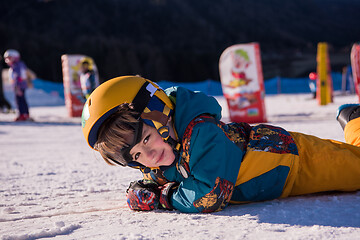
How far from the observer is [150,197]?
75.3 inches

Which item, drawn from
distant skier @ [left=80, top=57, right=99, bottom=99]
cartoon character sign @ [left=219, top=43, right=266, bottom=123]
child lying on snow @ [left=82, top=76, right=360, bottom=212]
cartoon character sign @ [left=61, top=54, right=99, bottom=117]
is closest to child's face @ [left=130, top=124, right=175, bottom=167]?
child lying on snow @ [left=82, top=76, right=360, bottom=212]

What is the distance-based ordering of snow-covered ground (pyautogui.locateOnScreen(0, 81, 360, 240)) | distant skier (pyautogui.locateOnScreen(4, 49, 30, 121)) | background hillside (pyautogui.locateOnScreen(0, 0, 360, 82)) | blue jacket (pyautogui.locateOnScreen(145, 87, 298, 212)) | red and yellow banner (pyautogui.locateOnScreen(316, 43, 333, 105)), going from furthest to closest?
background hillside (pyautogui.locateOnScreen(0, 0, 360, 82))
red and yellow banner (pyautogui.locateOnScreen(316, 43, 333, 105))
distant skier (pyautogui.locateOnScreen(4, 49, 30, 121))
blue jacket (pyautogui.locateOnScreen(145, 87, 298, 212))
snow-covered ground (pyautogui.locateOnScreen(0, 81, 360, 240))

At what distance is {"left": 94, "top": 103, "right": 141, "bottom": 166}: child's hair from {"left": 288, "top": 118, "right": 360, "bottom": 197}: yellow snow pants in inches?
36.0

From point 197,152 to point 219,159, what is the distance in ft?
0.34

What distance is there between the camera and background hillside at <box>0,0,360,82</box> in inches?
1216

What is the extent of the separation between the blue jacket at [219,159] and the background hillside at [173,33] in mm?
27572

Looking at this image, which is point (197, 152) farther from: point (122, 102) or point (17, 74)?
point (17, 74)

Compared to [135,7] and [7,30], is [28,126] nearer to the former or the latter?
[7,30]

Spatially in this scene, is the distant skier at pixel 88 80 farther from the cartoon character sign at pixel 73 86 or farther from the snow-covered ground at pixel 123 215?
the snow-covered ground at pixel 123 215

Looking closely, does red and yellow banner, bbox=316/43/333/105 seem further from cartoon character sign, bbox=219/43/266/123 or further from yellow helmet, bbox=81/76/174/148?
yellow helmet, bbox=81/76/174/148

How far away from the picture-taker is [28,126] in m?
7.82

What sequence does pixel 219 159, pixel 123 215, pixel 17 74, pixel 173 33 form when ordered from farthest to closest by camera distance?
pixel 173 33 → pixel 17 74 → pixel 123 215 → pixel 219 159

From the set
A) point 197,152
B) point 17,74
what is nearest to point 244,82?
point 17,74

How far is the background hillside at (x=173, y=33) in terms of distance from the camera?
101 feet
